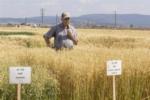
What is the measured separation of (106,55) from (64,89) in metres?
1.12

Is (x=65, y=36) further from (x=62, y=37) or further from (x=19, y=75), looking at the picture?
(x=19, y=75)

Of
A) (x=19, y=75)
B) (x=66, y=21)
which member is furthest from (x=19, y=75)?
(x=66, y=21)

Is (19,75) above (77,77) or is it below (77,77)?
above

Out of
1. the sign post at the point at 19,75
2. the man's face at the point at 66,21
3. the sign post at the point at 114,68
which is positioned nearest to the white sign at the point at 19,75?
the sign post at the point at 19,75

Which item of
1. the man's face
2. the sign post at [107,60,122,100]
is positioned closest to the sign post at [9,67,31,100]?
the sign post at [107,60,122,100]

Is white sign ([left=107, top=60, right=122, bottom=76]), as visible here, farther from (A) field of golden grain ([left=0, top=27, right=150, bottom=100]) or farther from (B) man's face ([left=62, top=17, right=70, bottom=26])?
(B) man's face ([left=62, top=17, right=70, bottom=26])

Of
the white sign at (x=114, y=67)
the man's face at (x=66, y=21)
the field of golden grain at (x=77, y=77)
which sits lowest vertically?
the field of golden grain at (x=77, y=77)

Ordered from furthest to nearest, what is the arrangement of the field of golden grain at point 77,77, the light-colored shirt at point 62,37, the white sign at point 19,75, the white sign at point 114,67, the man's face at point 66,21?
the light-colored shirt at point 62,37
the man's face at point 66,21
the field of golden grain at point 77,77
the white sign at point 114,67
the white sign at point 19,75

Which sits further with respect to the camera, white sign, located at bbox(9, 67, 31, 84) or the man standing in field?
the man standing in field

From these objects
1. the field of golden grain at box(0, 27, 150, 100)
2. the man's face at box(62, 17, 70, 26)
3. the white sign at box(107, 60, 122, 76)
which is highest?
the man's face at box(62, 17, 70, 26)

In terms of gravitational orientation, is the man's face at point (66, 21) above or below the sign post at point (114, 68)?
above

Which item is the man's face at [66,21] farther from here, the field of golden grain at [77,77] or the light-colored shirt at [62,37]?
the field of golden grain at [77,77]

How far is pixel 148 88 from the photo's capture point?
857cm

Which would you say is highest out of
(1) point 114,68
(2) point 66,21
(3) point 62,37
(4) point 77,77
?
(2) point 66,21
